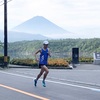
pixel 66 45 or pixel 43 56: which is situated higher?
pixel 66 45

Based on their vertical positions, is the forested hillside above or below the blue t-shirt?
above

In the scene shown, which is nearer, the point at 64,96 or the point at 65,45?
the point at 64,96

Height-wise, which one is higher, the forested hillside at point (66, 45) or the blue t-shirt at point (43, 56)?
the forested hillside at point (66, 45)

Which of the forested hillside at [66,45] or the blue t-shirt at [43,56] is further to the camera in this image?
the forested hillside at [66,45]

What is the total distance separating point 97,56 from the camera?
3431cm

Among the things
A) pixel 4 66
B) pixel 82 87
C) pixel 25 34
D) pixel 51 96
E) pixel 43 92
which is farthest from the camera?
pixel 25 34

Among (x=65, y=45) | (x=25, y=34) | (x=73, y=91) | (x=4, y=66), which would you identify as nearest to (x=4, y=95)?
(x=73, y=91)

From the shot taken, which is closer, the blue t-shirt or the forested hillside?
the blue t-shirt

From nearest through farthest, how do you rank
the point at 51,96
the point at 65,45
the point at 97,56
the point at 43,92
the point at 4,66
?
1. the point at 51,96
2. the point at 43,92
3. the point at 4,66
4. the point at 97,56
5. the point at 65,45

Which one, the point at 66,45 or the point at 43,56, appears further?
the point at 66,45

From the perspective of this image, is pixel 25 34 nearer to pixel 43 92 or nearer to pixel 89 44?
pixel 89 44

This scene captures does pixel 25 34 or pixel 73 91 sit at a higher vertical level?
pixel 25 34

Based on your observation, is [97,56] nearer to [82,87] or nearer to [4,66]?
[4,66]

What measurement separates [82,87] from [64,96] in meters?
2.53
